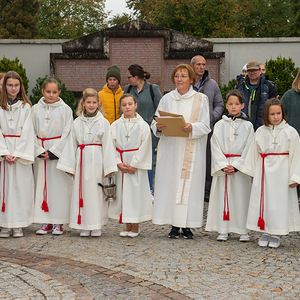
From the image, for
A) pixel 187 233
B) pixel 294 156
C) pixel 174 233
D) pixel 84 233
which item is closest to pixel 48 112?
pixel 84 233

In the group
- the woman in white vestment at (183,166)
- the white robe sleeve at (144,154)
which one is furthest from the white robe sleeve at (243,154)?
the white robe sleeve at (144,154)

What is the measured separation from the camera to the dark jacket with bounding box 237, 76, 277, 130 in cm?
820

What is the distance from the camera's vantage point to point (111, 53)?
48.1 feet

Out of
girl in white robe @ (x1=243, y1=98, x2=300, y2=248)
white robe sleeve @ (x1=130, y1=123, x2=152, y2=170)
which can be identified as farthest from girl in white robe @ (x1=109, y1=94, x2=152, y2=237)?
girl in white robe @ (x1=243, y1=98, x2=300, y2=248)

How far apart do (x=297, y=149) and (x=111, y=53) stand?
28.3ft

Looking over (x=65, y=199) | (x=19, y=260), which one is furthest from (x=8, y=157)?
(x=19, y=260)

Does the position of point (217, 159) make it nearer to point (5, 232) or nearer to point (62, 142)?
point (62, 142)

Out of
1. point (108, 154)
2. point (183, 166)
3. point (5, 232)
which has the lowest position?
point (5, 232)

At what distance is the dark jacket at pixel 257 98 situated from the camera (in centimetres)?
820

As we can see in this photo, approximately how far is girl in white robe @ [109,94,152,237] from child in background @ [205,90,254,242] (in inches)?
31.5

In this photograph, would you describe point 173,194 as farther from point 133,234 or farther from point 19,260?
point 19,260

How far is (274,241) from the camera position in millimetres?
6707

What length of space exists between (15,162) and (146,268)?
97.9 inches

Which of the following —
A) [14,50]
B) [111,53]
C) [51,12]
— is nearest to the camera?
[111,53]
